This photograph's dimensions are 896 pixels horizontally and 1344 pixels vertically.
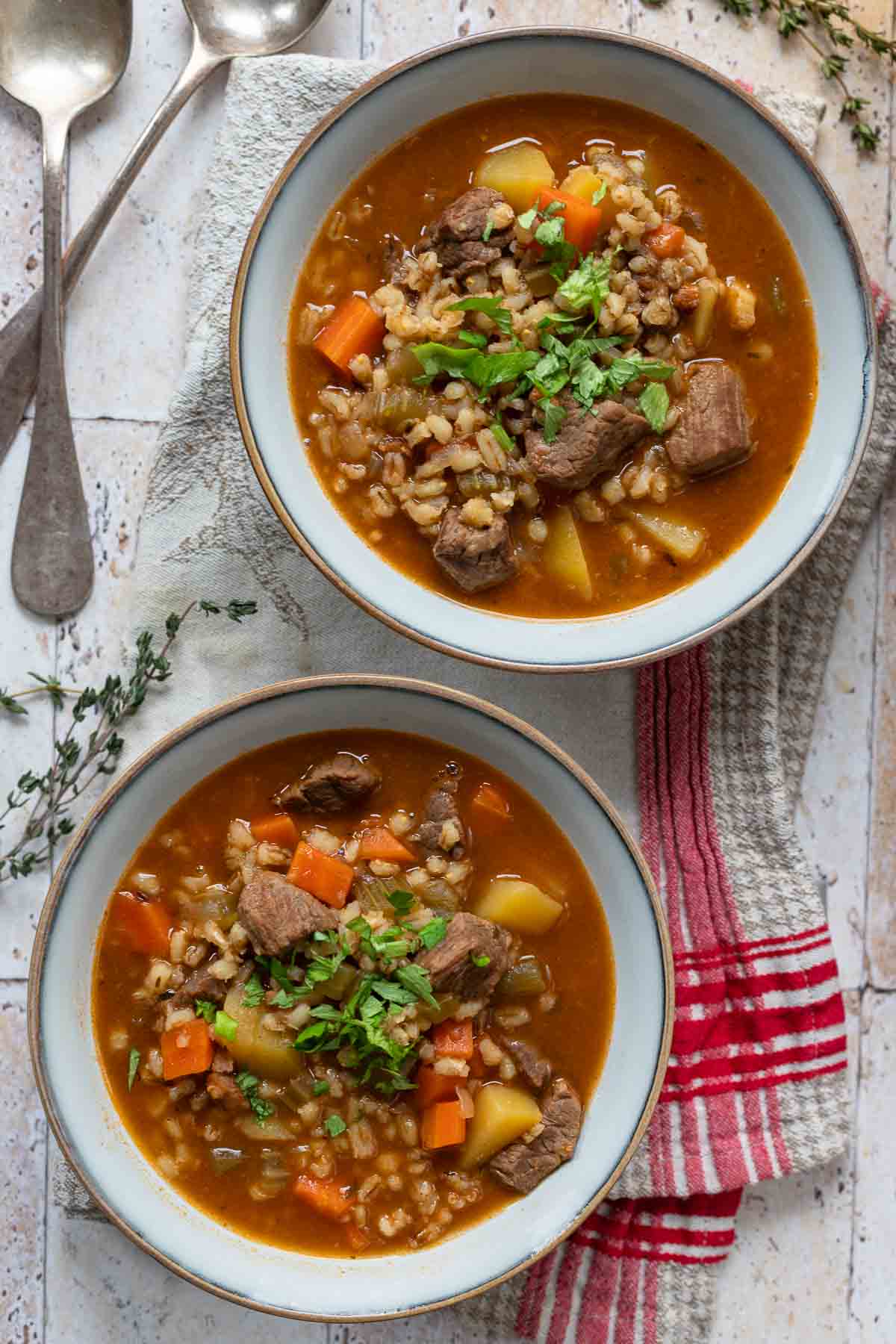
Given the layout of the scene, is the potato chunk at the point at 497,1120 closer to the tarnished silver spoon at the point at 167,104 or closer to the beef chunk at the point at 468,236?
the beef chunk at the point at 468,236

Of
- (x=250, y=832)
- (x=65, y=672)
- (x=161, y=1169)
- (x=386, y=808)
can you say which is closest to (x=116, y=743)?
(x=65, y=672)

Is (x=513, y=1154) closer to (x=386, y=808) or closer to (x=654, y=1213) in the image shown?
(x=654, y=1213)

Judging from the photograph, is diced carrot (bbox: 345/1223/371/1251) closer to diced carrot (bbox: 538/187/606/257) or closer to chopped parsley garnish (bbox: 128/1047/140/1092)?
chopped parsley garnish (bbox: 128/1047/140/1092)

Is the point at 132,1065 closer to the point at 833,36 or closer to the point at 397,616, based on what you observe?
the point at 397,616

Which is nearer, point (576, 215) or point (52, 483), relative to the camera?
point (576, 215)

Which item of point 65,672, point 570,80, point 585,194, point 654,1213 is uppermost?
point 570,80

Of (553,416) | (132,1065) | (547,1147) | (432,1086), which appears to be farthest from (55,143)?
(547,1147)
